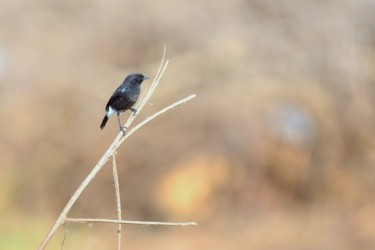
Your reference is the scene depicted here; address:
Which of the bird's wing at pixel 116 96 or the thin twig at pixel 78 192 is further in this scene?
the bird's wing at pixel 116 96

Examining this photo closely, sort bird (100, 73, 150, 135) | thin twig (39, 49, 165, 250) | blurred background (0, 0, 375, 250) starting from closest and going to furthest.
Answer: thin twig (39, 49, 165, 250)
bird (100, 73, 150, 135)
blurred background (0, 0, 375, 250)

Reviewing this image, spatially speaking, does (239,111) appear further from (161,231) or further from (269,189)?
(161,231)

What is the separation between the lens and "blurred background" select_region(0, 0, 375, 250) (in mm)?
9188

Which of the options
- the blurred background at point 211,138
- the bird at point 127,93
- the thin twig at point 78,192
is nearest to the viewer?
the thin twig at point 78,192

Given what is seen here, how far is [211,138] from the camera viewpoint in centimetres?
958

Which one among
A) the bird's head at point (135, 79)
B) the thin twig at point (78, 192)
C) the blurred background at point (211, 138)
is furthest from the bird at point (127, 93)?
the blurred background at point (211, 138)

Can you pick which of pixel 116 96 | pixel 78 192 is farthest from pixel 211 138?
pixel 78 192

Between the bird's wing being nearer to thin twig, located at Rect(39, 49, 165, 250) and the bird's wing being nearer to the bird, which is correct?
the bird

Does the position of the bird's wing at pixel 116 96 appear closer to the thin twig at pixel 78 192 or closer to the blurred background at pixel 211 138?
the thin twig at pixel 78 192

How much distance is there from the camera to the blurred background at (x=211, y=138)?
9188mm

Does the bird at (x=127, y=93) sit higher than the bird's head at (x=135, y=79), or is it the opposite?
the bird's head at (x=135, y=79)

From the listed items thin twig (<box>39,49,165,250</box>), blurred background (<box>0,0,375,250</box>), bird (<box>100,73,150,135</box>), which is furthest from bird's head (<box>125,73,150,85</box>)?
blurred background (<box>0,0,375,250</box>)

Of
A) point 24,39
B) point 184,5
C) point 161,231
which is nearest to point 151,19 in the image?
point 184,5

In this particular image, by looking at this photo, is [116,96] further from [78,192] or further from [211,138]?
[211,138]
